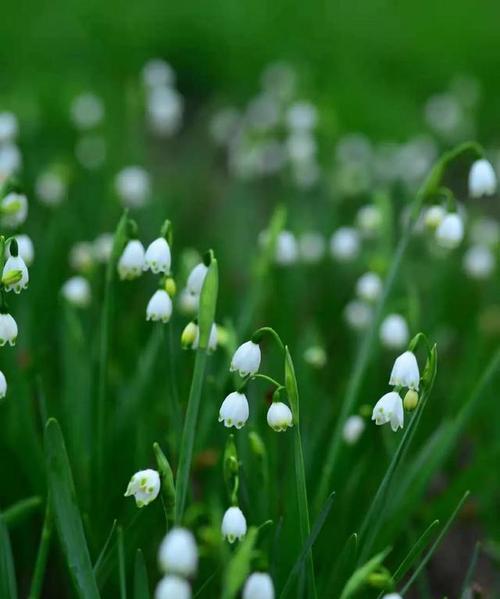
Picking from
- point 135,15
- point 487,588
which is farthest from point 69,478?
point 135,15

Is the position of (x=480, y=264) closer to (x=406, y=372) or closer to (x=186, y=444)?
(x=406, y=372)

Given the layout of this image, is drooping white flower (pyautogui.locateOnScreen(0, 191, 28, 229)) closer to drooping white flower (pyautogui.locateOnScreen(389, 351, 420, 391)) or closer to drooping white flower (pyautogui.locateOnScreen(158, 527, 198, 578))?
drooping white flower (pyautogui.locateOnScreen(389, 351, 420, 391))

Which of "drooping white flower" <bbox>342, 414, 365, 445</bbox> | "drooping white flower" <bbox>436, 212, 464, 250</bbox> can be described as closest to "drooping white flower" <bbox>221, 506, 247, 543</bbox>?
"drooping white flower" <bbox>342, 414, 365, 445</bbox>

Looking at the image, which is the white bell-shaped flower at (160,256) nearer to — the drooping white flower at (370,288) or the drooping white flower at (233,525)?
the drooping white flower at (233,525)

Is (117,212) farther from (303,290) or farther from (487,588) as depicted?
(487,588)

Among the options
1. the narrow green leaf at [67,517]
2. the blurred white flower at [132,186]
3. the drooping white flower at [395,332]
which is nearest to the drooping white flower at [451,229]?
the drooping white flower at [395,332]

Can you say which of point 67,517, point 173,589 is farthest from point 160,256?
point 173,589
